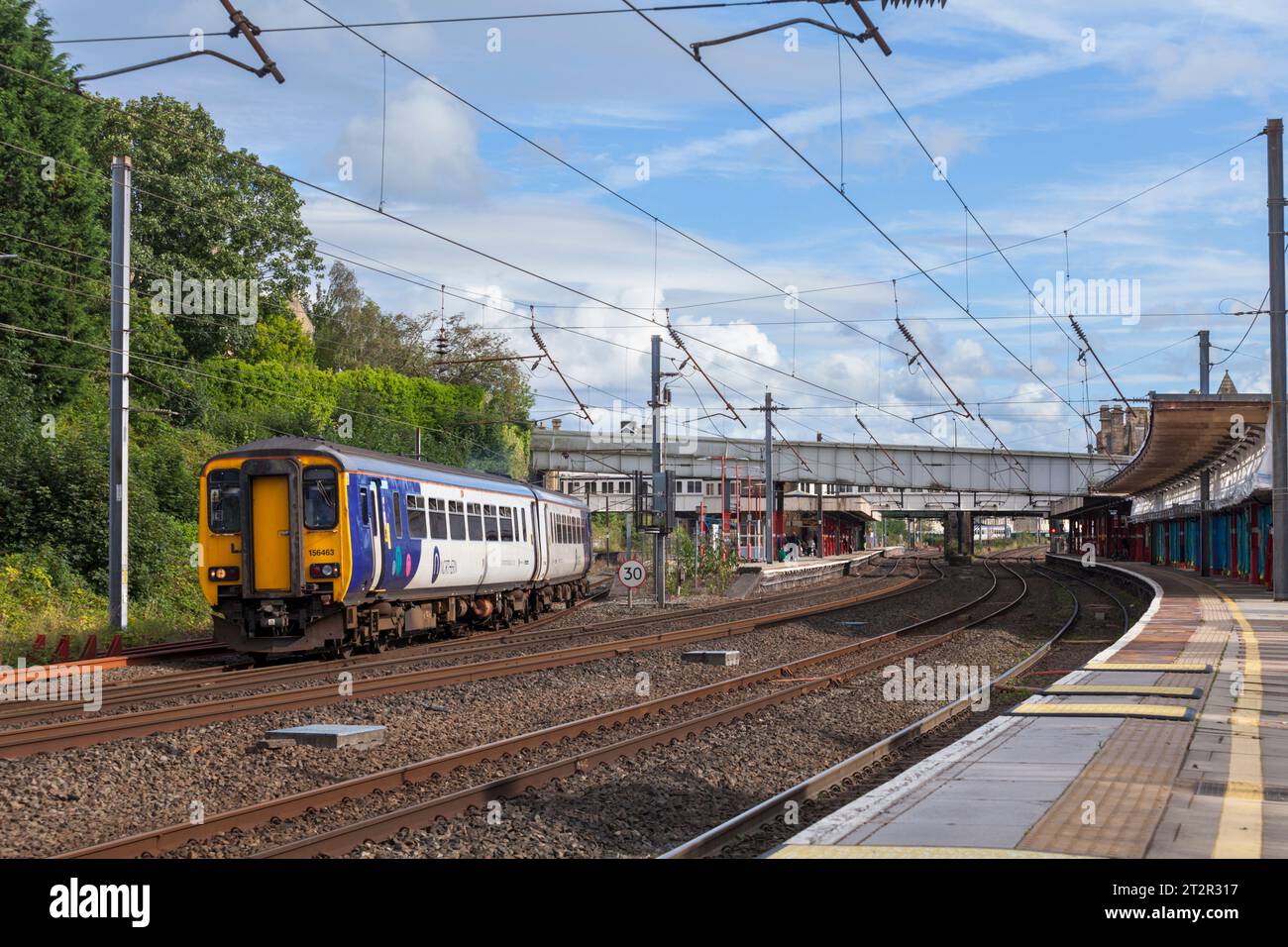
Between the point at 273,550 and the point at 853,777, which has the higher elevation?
the point at 273,550

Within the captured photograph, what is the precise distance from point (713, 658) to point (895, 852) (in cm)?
1404

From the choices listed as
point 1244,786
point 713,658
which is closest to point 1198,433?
point 713,658

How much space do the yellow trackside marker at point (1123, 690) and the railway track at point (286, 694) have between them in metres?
7.72

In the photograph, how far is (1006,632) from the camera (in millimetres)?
27391

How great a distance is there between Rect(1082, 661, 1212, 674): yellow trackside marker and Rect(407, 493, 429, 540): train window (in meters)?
11.1

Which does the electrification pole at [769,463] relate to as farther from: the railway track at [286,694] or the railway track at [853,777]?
the railway track at [853,777]

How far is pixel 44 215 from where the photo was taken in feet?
120

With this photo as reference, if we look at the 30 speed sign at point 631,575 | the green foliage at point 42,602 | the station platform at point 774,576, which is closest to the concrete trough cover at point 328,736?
the green foliage at point 42,602

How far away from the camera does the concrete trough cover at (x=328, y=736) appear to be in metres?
12.0

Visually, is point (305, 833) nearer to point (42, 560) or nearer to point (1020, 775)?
point (1020, 775)

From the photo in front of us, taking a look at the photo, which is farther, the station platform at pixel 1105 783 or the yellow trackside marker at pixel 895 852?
the station platform at pixel 1105 783

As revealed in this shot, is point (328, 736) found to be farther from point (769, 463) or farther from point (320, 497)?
point (769, 463)

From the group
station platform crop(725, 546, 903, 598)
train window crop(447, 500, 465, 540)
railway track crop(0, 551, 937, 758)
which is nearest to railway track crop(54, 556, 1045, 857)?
railway track crop(0, 551, 937, 758)
